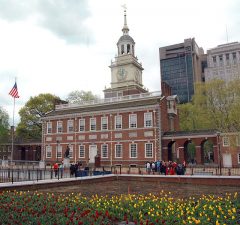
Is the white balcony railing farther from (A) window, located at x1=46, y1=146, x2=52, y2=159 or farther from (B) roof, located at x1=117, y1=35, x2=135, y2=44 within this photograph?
(B) roof, located at x1=117, y1=35, x2=135, y2=44

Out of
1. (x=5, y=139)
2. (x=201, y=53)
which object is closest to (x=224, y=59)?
(x=201, y=53)

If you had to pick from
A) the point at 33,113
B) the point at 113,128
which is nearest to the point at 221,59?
the point at 33,113

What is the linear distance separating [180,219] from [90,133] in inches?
1468

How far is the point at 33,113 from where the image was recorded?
66.1 meters

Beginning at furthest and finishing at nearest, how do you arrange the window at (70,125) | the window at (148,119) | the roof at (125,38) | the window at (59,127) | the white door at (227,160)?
the roof at (125,38) → the window at (59,127) → the window at (70,125) → the window at (148,119) → the white door at (227,160)

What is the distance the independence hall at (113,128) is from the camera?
39.7 metres

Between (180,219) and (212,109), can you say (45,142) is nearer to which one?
(212,109)

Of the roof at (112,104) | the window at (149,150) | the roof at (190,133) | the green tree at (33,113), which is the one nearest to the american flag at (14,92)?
the roof at (112,104)

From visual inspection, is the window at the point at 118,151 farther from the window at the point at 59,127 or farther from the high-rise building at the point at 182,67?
the high-rise building at the point at 182,67

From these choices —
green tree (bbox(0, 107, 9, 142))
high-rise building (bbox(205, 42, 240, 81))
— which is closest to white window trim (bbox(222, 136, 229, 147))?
green tree (bbox(0, 107, 9, 142))

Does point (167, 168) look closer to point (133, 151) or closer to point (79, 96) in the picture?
point (133, 151)

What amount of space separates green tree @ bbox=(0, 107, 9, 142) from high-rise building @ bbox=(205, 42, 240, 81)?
103010 millimetres

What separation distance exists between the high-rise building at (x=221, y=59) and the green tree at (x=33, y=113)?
3856 inches

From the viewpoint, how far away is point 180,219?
831 cm
